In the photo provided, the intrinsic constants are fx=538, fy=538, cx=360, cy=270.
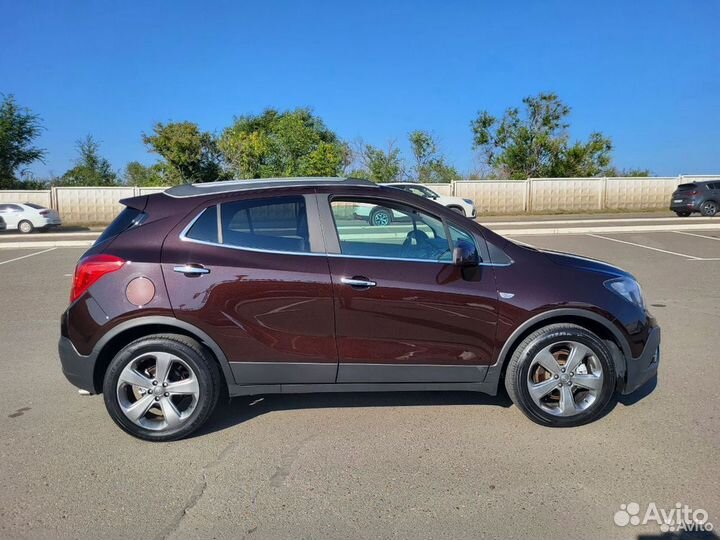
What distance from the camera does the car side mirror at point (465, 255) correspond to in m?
3.49

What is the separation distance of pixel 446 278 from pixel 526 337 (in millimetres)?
697

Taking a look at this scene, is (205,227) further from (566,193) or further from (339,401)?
(566,193)

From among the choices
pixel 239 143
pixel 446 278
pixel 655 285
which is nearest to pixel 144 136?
pixel 239 143

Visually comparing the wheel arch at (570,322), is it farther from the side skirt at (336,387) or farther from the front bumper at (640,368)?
the side skirt at (336,387)

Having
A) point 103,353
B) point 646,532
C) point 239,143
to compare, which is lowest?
Answer: point 646,532

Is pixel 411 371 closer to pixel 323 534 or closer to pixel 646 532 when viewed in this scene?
pixel 323 534

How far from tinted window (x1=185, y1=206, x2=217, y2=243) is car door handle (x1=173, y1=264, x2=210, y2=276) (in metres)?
0.21

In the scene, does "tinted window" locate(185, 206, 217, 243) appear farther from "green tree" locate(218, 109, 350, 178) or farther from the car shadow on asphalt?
"green tree" locate(218, 109, 350, 178)

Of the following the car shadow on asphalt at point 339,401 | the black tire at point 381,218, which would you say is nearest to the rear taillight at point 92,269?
the car shadow on asphalt at point 339,401

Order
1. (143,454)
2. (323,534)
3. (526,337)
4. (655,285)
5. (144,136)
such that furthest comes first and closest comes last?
(144,136), (655,285), (526,337), (143,454), (323,534)

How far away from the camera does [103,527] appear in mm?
2697

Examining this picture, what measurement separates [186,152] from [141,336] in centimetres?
3286

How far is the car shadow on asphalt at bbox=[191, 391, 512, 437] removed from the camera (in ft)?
13.4

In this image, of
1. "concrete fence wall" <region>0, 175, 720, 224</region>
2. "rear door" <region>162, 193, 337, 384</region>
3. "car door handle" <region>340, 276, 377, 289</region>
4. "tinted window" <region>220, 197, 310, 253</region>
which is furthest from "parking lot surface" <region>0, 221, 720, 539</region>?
"concrete fence wall" <region>0, 175, 720, 224</region>
